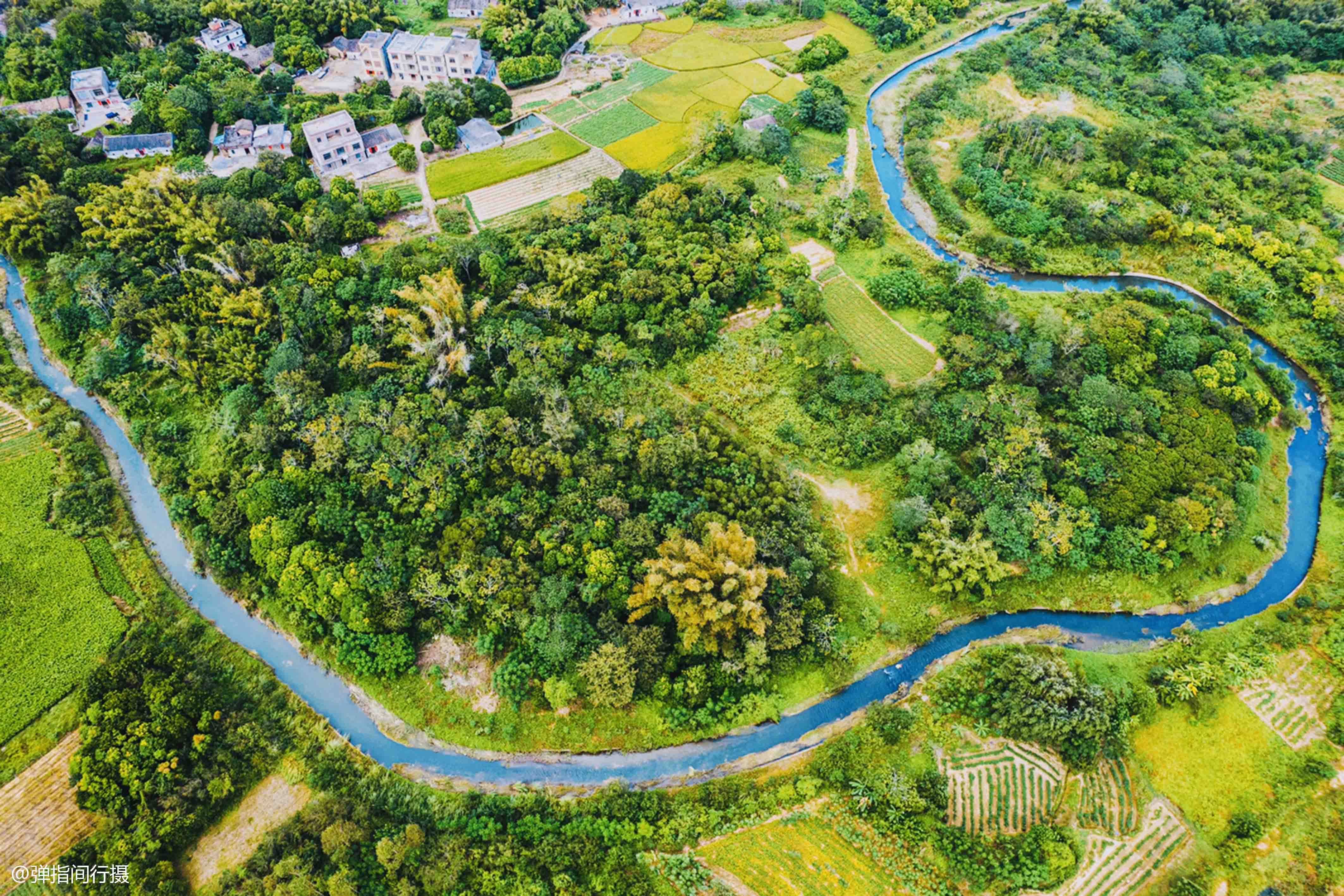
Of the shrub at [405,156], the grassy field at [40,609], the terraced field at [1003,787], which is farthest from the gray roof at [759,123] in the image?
the grassy field at [40,609]

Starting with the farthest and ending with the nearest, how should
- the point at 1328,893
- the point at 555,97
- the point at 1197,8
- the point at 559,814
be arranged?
the point at 1197,8 → the point at 555,97 → the point at 559,814 → the point at 1328,893

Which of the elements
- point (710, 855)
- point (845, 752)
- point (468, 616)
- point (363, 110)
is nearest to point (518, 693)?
point (468, 616)

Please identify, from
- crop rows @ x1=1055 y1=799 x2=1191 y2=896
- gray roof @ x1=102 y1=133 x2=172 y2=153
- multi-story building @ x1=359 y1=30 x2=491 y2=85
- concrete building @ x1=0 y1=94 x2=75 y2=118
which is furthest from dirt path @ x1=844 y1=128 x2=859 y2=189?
concrete building @ x1=0 y1=94 x2=75 y2=118

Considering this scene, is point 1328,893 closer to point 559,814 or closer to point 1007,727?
point 1007,727

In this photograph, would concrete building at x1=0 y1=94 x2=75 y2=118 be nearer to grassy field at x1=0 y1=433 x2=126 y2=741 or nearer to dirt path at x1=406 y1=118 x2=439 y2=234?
dirt path at x1=406 y1=118 x2=439 y2=234

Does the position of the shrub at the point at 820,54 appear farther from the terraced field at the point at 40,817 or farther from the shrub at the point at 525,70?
the terraced field at the point at 40,817

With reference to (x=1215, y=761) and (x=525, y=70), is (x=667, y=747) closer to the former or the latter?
(x=1215, y=761)
